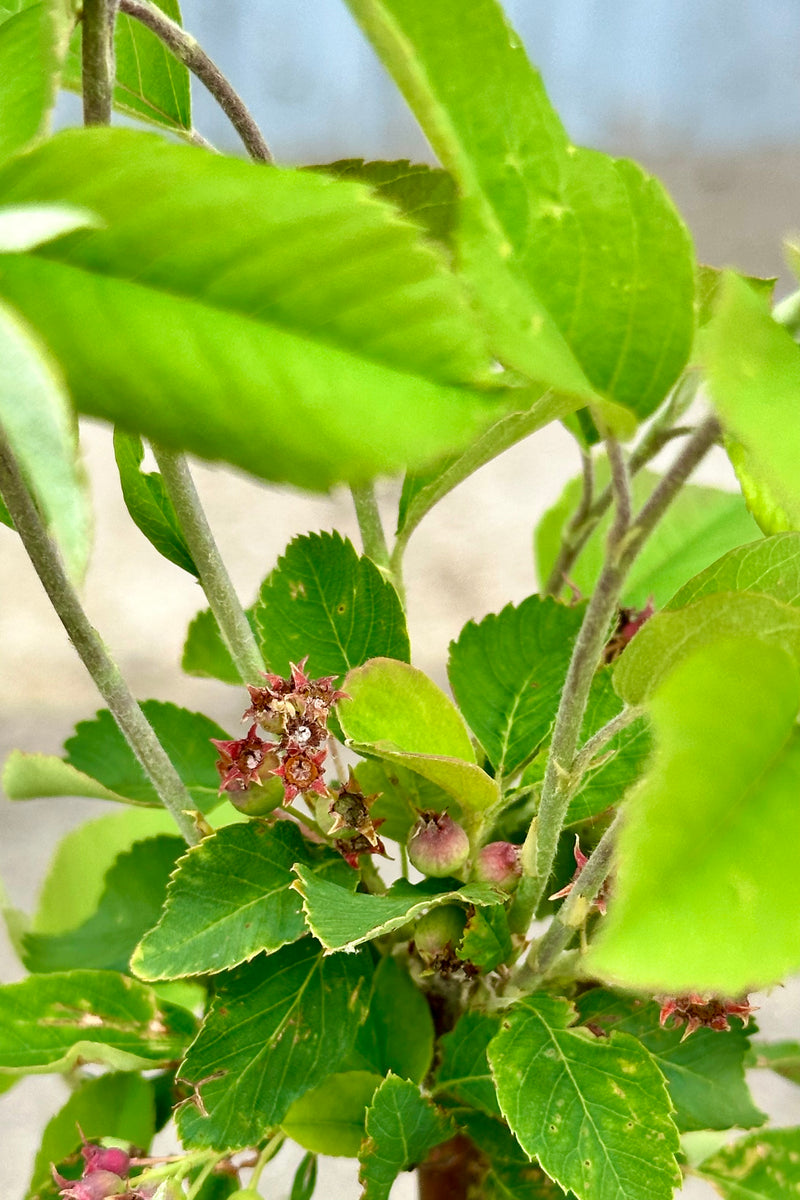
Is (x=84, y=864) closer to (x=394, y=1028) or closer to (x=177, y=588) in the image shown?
(x=394, y=1028)

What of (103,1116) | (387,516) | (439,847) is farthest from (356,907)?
(387,516)

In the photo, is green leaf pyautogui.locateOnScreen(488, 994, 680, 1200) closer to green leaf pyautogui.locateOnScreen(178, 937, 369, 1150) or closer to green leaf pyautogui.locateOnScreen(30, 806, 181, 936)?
green leaf pyautogui.locateOnScreen(178, 937, 369, 1150)

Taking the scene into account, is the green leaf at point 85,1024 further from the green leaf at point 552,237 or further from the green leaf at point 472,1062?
the green leaf at point 552,237

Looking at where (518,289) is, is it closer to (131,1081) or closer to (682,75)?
(131,1081)

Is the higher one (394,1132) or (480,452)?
(480,452)

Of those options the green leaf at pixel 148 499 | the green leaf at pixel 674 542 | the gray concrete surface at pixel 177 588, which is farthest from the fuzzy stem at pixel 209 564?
the gray concrete surface at pixel 177 588

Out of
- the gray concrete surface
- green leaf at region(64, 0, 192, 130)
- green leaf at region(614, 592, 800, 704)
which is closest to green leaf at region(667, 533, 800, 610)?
green leaf at region(614, 592, 800, 704)

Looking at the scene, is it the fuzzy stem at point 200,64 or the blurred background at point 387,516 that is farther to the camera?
the blurred background at point 387,516
